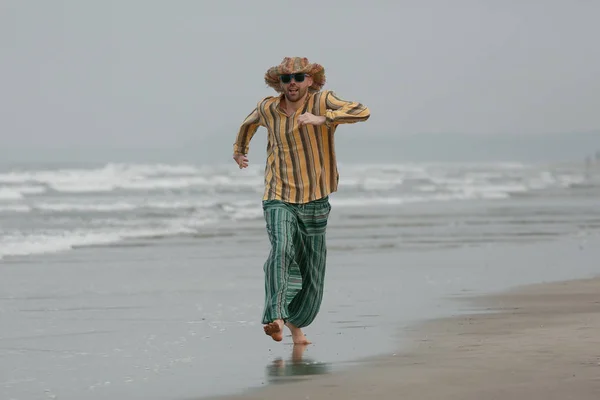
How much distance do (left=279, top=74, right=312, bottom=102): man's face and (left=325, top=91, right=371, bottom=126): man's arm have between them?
0.63 ft

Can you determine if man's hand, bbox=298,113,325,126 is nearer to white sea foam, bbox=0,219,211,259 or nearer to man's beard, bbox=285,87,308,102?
man's beard, bbox=285,87,308,102

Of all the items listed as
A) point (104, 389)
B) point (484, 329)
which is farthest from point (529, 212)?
point (104, 389)

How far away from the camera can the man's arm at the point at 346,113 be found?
22.3 ft

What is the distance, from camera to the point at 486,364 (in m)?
6.26

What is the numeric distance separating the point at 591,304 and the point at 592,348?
7.91ft

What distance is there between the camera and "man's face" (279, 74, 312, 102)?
6.98 metres

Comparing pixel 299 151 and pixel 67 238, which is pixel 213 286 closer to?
pixel 299 151

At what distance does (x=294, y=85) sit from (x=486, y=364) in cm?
189

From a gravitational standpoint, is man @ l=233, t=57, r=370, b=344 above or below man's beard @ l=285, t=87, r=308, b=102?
below

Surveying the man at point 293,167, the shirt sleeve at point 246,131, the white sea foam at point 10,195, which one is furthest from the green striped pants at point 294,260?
the white sea foam at point 10,195

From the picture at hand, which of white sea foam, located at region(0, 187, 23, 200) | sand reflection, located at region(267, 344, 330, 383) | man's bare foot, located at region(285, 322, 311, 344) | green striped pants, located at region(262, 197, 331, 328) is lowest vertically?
sand reflection, located at region(267, 344, 330, 383)

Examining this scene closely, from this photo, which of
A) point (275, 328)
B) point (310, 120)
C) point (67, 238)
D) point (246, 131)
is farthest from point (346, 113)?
point (67, 238)

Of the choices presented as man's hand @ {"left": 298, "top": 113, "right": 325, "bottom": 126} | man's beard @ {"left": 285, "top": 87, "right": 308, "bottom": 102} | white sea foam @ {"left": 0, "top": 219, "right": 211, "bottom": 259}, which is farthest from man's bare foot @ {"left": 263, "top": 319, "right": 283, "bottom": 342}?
white sea foam @ {"left": 0, "top": 219, "right": 211, "bottom": 259}

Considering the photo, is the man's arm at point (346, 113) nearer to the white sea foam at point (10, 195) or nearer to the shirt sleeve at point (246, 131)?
the shirt sleeve at point (246, 131)
